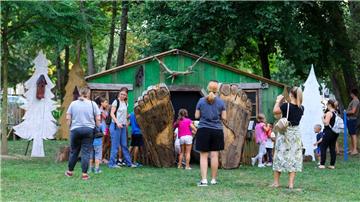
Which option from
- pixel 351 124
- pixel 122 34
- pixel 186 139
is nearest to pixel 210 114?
pixel 186 139

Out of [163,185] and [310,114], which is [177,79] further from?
[163,185]

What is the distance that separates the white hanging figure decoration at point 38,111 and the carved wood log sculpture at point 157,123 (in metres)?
3.90

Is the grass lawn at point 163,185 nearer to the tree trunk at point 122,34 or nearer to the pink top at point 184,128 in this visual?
the pink top at point 184,128

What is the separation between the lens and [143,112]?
13680mm

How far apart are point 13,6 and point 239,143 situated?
21.1 feet

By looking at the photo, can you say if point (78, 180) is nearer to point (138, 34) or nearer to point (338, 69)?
point (138, 34)

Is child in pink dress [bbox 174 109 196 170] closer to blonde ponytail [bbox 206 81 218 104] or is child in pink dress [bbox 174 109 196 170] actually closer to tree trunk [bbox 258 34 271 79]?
blonde ponytail [bbox 206 81 218 104]

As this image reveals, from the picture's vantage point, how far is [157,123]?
13.8m

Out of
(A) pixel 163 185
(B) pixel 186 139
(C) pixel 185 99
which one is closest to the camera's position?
(A) pixel 163 185

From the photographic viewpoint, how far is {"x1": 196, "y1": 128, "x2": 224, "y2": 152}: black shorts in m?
9.98

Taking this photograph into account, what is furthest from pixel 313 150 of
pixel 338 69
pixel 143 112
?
pixel 338 69

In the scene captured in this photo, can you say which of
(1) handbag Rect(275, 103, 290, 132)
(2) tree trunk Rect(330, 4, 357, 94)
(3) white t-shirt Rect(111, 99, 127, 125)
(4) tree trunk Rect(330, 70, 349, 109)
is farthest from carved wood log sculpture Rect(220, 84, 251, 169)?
(4) tree trunk Rect(330, 70, 349, 109)

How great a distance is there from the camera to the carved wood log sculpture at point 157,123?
13.7 meters

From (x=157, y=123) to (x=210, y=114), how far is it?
3924mm
